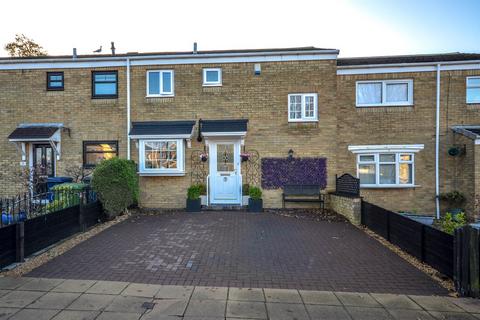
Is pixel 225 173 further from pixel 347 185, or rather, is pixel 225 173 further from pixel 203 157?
pixel 347 185

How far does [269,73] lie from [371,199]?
21.5ft

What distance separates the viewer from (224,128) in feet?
34.1

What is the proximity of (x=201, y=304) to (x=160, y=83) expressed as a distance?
9.30 meters

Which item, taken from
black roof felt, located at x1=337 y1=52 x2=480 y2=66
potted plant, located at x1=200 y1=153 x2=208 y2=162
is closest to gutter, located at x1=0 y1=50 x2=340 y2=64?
black roof felt, located at x1=337 y1=52 x2=480 y2=66

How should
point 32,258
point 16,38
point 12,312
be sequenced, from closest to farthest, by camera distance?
point 12,312 → point 32,258 → point 16,38

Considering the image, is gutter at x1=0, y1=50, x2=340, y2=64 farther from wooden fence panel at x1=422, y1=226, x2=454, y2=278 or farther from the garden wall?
wooden fence panel at x1=422, y1=226, x2=454, y2=278

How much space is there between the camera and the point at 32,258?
208 inches

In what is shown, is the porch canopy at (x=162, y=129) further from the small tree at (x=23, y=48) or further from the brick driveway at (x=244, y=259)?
the small tree at (x=23, y=48)

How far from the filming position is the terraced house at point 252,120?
10.8 metres

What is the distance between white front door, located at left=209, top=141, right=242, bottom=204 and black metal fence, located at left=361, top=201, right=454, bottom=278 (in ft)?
16.2

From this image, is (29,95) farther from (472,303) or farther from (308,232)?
(472,303)

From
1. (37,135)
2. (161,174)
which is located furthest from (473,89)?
(37,135)

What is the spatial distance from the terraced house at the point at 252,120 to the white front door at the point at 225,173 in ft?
0.13

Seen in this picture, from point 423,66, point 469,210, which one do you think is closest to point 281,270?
point 469,210
